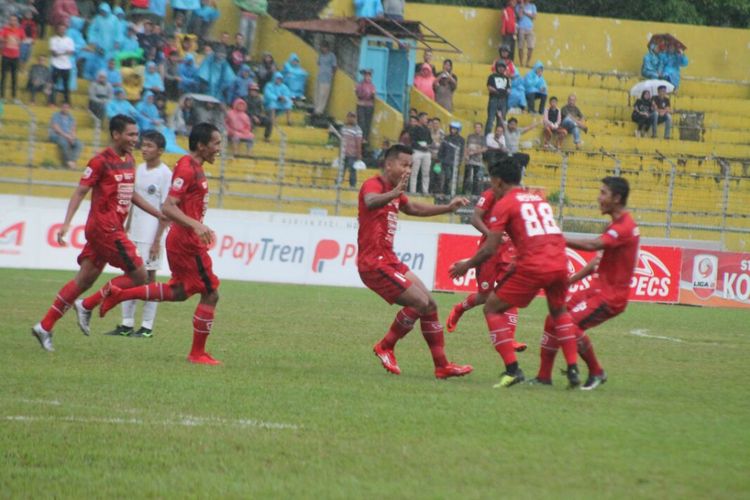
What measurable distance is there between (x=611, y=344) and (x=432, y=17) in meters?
23.1

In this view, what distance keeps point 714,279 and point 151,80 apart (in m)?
12.2

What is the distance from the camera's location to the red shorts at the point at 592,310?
11062 millimetres

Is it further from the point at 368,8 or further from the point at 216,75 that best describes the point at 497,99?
the point at 216,75

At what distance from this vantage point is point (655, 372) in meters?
12.8

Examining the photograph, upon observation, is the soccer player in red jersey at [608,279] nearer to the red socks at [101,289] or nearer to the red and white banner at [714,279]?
the red socks at [101,289]

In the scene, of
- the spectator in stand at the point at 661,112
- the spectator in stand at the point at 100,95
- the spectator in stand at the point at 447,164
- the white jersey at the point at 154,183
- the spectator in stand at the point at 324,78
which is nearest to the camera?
the white jersey at the point at 154,183

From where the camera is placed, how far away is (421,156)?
93.0 feet

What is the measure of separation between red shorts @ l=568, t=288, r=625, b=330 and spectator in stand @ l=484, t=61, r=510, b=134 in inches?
806

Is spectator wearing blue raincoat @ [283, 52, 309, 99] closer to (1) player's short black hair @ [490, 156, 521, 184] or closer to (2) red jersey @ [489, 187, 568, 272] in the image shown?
(1) player's short black hair @ [490, 156, 521, 184]

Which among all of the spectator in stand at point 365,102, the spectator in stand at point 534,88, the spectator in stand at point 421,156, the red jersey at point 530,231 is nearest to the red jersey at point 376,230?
the red jersey at point 530,231

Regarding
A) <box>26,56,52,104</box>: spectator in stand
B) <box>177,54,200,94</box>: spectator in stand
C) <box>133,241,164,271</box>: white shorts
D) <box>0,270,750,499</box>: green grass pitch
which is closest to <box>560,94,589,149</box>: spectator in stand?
<box>177,54,200,94</box>: spectator in stand

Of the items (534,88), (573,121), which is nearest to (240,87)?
(534,88)

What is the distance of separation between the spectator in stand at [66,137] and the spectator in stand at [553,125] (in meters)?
11.1

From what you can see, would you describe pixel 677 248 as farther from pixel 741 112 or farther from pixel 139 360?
pixel 139 360
